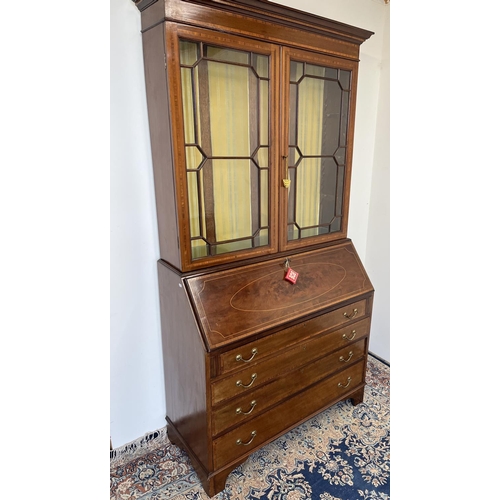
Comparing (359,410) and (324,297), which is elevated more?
(324,297)

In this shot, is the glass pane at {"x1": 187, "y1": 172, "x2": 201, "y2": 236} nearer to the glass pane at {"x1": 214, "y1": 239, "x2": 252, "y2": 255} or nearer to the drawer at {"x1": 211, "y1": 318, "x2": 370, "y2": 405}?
the glass pane at {"x1": 214, "y1": 239, "x2": 252, "y2": 255}

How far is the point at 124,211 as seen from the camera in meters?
1.51

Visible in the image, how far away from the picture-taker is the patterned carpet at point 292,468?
5.09 feet

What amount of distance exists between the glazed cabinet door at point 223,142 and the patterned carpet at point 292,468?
1.03 m

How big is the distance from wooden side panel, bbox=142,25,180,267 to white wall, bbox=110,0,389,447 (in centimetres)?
6

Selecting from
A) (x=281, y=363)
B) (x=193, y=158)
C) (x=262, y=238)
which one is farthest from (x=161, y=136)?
(x=281, y=363)

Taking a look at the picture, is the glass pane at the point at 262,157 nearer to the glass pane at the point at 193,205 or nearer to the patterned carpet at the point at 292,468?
the glass pane at the point at 193,205

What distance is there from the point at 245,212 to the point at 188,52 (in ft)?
2.17

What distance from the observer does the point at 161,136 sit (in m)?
1.36

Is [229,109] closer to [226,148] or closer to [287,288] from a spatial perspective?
[226,148]

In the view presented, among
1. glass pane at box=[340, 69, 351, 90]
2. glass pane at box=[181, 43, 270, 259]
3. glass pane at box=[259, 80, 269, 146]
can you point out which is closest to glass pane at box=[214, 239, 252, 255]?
glass pane at box=[181, 43, 270, 259]

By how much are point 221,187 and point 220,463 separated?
1.19 m
